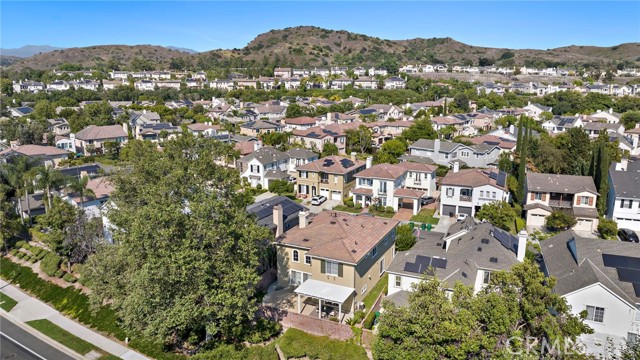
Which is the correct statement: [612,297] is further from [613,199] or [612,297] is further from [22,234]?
[22,234]

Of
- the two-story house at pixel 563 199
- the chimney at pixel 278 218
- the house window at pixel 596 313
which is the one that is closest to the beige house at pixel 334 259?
the chimney at pixel 278 218

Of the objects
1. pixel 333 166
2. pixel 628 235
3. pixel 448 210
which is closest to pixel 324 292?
pixel 448 210

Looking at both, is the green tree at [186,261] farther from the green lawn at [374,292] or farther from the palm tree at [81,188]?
the palm tree at [81,188]

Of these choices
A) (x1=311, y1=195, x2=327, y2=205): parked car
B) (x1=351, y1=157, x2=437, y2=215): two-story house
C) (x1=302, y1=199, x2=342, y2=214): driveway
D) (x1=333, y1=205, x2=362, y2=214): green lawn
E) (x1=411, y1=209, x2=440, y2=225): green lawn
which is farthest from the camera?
(x1=311, y1=195, x2=327, y2=205): parked car

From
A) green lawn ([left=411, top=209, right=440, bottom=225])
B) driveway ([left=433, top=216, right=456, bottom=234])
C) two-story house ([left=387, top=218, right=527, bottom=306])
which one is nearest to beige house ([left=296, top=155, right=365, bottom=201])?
green lawn ([left=411, top=209, right=440, bottom=225])

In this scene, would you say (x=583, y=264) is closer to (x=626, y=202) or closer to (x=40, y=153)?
(x=626, y=202)

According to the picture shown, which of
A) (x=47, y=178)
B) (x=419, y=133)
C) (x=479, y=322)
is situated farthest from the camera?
(x=419, y=133)

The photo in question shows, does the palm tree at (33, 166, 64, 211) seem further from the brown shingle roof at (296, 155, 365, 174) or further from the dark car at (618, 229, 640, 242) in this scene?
the dark car at (618, 229, 640, 242)

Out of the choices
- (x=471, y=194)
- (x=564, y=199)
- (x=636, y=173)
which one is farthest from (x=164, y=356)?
(x=636, y=173)
